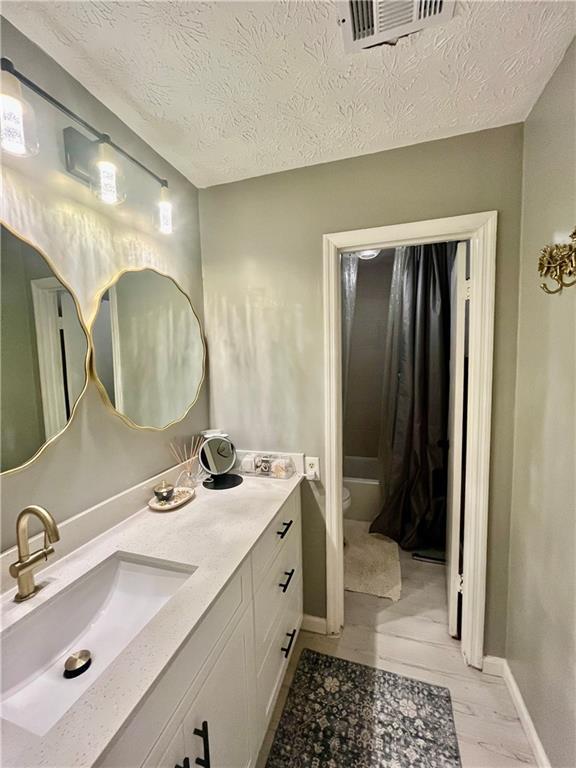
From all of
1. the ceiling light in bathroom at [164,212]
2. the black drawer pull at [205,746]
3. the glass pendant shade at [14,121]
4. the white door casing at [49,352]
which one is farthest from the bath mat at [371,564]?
the glass pendant shade at [14,121]

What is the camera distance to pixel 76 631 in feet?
2.78

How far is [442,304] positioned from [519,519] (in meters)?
1.56

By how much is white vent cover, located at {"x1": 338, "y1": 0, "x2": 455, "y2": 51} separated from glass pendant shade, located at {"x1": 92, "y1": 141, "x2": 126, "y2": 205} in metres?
0.80

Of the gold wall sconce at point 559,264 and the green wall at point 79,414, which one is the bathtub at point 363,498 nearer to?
the green wall at point 79,414

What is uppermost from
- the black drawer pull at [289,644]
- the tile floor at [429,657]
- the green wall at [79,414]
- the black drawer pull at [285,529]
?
the green wall at [79,414]

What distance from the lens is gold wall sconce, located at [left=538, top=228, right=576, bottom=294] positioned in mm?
929

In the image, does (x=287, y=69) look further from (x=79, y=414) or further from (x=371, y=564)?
(x=371, y=564)

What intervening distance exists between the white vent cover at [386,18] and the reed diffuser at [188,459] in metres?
1.57

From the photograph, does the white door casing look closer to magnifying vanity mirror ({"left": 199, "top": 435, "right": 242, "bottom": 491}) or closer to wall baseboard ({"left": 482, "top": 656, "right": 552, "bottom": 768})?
magnifying vanity mirror ({"left": 199, "top": 435, "right": 242, "bottom": 491})

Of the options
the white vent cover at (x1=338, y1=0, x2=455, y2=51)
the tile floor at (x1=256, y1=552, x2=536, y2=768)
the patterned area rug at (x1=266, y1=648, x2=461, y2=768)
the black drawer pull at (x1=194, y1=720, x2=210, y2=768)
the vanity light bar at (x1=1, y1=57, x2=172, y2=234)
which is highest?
the white vent cover at (x1=338, y1=0, x2=455, y2=51)

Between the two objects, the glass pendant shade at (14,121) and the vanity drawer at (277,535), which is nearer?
the glass pendant shade at (14,121)

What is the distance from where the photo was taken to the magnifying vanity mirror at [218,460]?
1.53m

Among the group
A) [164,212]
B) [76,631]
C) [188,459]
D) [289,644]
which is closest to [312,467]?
[188,459]

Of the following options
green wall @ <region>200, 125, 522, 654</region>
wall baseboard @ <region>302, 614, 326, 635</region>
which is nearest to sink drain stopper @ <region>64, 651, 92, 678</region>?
green wall @ <region>200, 125, 522, 654</region>
